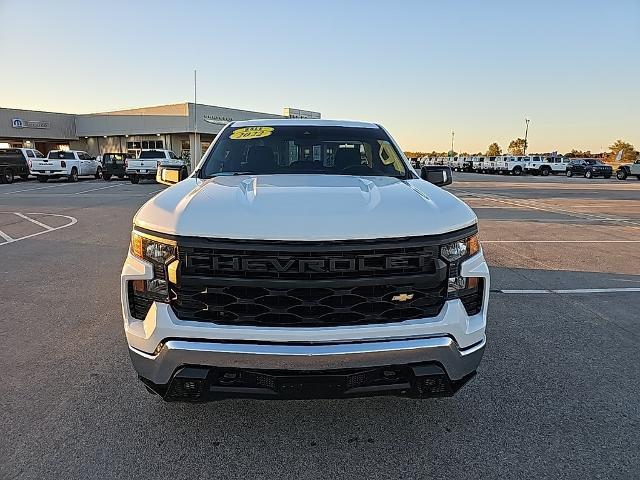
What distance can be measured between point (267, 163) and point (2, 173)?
28576mm

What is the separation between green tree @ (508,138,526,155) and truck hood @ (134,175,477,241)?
4493 inches

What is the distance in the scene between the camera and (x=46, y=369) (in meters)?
3.57

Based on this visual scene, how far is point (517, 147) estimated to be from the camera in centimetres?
11381

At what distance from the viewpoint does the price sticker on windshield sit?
14.3 ft

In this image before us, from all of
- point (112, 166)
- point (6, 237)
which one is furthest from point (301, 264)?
point (112, 166)

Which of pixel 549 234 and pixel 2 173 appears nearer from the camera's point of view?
pixel 549 234

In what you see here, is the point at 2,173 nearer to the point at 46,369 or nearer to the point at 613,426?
the point at 46,369

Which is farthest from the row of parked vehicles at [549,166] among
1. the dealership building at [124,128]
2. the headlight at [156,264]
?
the headlight at [156,264]

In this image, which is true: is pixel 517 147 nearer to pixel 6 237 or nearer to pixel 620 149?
pixel 620 149

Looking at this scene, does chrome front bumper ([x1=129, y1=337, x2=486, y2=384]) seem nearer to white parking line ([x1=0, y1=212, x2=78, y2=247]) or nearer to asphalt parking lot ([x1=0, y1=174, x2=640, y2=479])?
asphalt parking lot ([x1=0, y1=174, x2=640, y2=479])

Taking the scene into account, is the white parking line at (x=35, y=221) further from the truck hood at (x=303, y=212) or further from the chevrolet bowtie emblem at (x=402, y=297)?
the chevrolet bowtie emblem at (x=402, y=297)

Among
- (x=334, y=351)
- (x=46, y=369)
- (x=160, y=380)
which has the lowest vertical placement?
(x=46, y=369)

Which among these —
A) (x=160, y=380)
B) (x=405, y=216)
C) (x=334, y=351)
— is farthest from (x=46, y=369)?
(x=405, y=216)

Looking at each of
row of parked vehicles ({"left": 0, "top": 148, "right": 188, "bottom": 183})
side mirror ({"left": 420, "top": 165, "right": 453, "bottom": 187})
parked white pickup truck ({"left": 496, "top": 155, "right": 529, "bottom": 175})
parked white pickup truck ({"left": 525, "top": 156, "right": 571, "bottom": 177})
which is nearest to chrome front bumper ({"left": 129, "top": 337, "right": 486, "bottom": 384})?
side mirror ({"left": 420, "top": 165, "right": 453, "bottom": 187})
